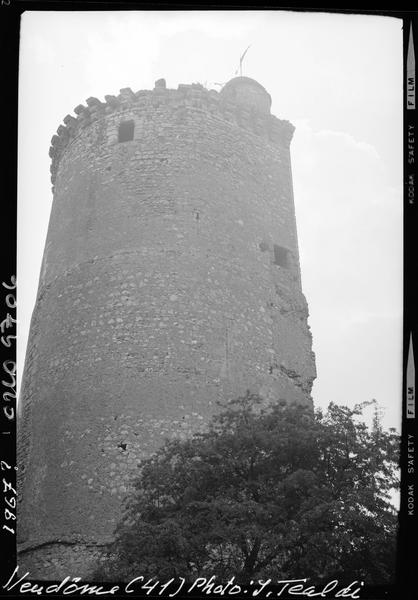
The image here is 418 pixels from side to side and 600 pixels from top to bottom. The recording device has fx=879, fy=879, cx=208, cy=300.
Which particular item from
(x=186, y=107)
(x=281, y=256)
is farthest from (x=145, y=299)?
(x=186, y=107)

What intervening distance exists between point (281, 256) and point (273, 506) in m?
8.25

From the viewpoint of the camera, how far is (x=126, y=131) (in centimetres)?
1898

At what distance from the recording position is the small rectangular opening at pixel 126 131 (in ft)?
61.9

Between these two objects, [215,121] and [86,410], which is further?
[215,121]

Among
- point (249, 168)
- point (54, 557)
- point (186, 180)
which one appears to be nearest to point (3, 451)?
point (54, 557)

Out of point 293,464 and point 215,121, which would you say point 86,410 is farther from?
point 215,121

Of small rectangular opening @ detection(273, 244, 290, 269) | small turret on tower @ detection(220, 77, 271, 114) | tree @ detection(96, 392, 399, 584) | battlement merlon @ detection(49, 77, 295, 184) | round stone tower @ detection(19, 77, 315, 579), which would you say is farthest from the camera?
small turret on tower @ detection(220, 77, 271, 114)

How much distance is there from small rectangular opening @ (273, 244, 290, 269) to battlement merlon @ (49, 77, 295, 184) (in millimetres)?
2865

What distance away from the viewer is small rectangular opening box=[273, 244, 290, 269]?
1877cm

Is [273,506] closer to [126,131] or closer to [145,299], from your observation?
[145,299]

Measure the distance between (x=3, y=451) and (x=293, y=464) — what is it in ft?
14.1

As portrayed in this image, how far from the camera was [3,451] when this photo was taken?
9.93 metres

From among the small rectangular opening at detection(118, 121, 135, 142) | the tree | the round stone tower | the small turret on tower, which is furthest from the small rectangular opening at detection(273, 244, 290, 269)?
the tree

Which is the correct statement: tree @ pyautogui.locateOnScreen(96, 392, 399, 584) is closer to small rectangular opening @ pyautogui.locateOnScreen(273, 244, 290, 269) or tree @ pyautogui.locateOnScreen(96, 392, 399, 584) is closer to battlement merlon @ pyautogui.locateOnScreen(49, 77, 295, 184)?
small rectangular opening @ pyautogui.locateOnScreen(273, 244, 290, 269)
